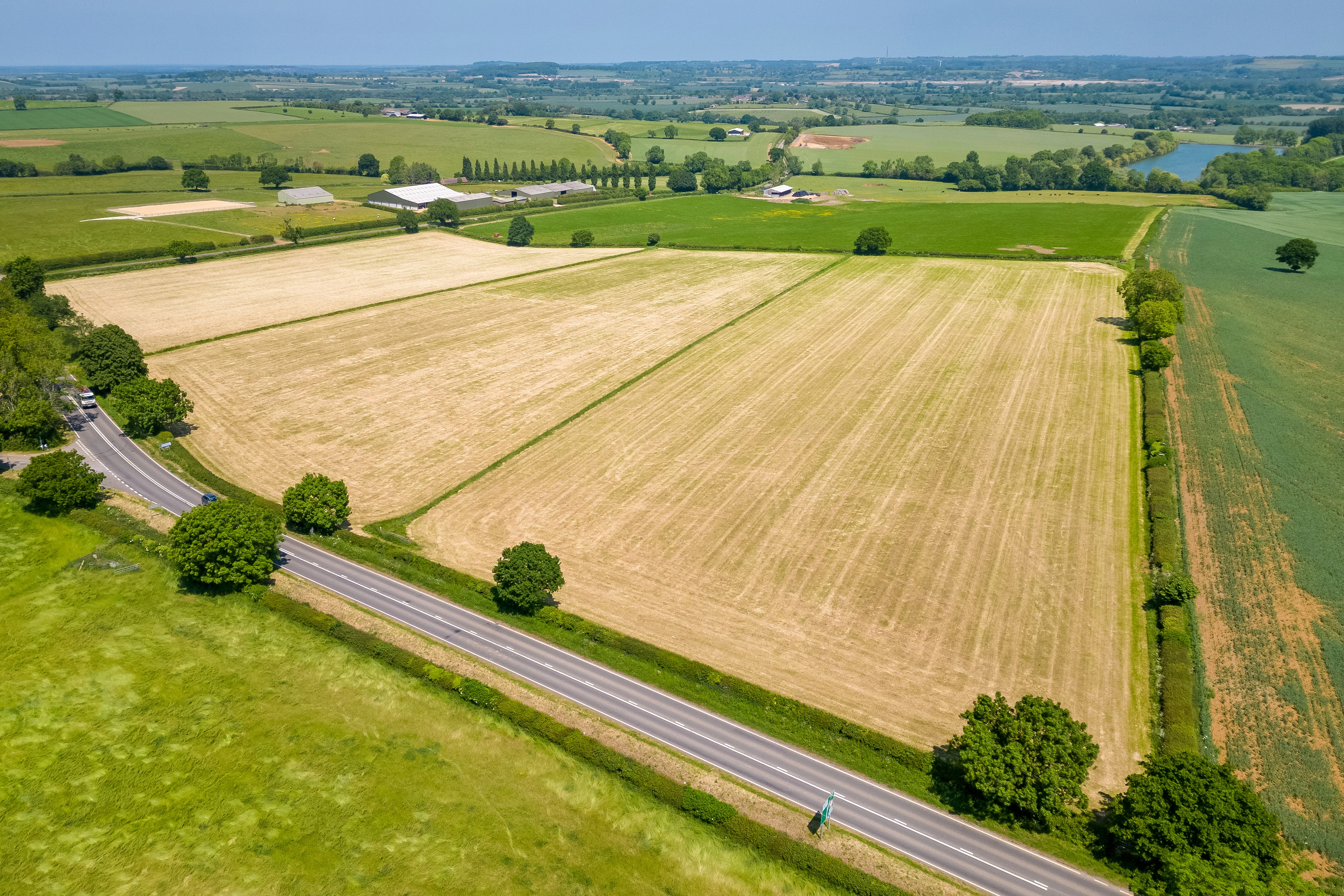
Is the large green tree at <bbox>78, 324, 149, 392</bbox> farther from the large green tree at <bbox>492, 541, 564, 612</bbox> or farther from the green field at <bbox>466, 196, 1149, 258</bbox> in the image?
the green field at <bbox>466, 196, 1149, 258</bbox>

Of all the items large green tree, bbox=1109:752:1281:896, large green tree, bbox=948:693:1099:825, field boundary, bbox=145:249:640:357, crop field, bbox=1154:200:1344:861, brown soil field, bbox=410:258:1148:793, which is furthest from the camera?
field boundary, bbox=145:249:640:357

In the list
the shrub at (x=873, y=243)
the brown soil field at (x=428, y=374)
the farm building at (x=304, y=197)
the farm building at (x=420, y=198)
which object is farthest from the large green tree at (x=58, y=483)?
the farm building at (x=304, y=197)

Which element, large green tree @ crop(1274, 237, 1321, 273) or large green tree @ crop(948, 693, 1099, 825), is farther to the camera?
large green tree @ crop(1274, 237, 1321, 273)

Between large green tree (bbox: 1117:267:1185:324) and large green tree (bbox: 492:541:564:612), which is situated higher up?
large green tree (bbox: 1117:267:1185:324)

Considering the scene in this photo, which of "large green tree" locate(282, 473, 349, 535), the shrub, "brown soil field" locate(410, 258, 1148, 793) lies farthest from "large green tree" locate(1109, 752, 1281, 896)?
the shrub

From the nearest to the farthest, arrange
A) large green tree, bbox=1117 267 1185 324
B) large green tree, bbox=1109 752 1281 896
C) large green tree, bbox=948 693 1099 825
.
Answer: large green tree, bbox=1109 752 1281 896
large green tree, bbox=948 693 1099 825
large green tree, bbox=1117 267 1185 324

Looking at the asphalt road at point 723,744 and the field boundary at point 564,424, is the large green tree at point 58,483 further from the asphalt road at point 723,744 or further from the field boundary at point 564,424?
the field boundary at point 564,424

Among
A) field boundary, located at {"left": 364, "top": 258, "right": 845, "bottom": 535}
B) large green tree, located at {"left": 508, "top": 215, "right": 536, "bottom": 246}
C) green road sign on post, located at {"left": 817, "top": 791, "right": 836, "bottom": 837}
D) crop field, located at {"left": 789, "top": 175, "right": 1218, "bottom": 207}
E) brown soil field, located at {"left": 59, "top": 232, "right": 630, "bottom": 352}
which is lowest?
green road sign on post, located at {"left": 817, "top": 791, "right": 836, "bottom": 837}
